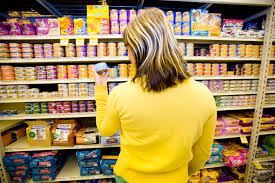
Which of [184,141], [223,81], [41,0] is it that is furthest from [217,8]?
[41,0]

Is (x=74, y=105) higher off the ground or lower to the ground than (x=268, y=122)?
higher

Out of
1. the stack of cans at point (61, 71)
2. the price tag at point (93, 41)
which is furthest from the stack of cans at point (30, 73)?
the price tag at point (93, 41)

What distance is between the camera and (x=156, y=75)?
629 mm

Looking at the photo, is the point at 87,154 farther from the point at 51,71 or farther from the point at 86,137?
the point at 51,71

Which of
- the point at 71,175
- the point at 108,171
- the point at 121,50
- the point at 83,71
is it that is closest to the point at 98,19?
the point at 121,50

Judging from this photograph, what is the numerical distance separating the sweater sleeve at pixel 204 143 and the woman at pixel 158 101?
5 cm

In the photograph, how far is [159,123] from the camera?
0.66 m

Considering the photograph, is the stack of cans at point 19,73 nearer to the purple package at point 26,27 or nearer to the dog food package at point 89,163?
the purple package at point 26,27

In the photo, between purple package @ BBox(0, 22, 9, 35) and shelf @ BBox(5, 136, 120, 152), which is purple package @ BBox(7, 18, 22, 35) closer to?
purple package @ BBox(0, 22, 9, 35)

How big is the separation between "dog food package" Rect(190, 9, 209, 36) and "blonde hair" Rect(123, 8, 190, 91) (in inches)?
49.9

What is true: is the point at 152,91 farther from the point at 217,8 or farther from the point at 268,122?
the point at 268,122

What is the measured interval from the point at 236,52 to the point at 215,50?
337 millimetres

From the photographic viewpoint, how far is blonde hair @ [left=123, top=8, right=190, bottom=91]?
2.06ft

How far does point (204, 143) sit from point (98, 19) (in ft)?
5.60
